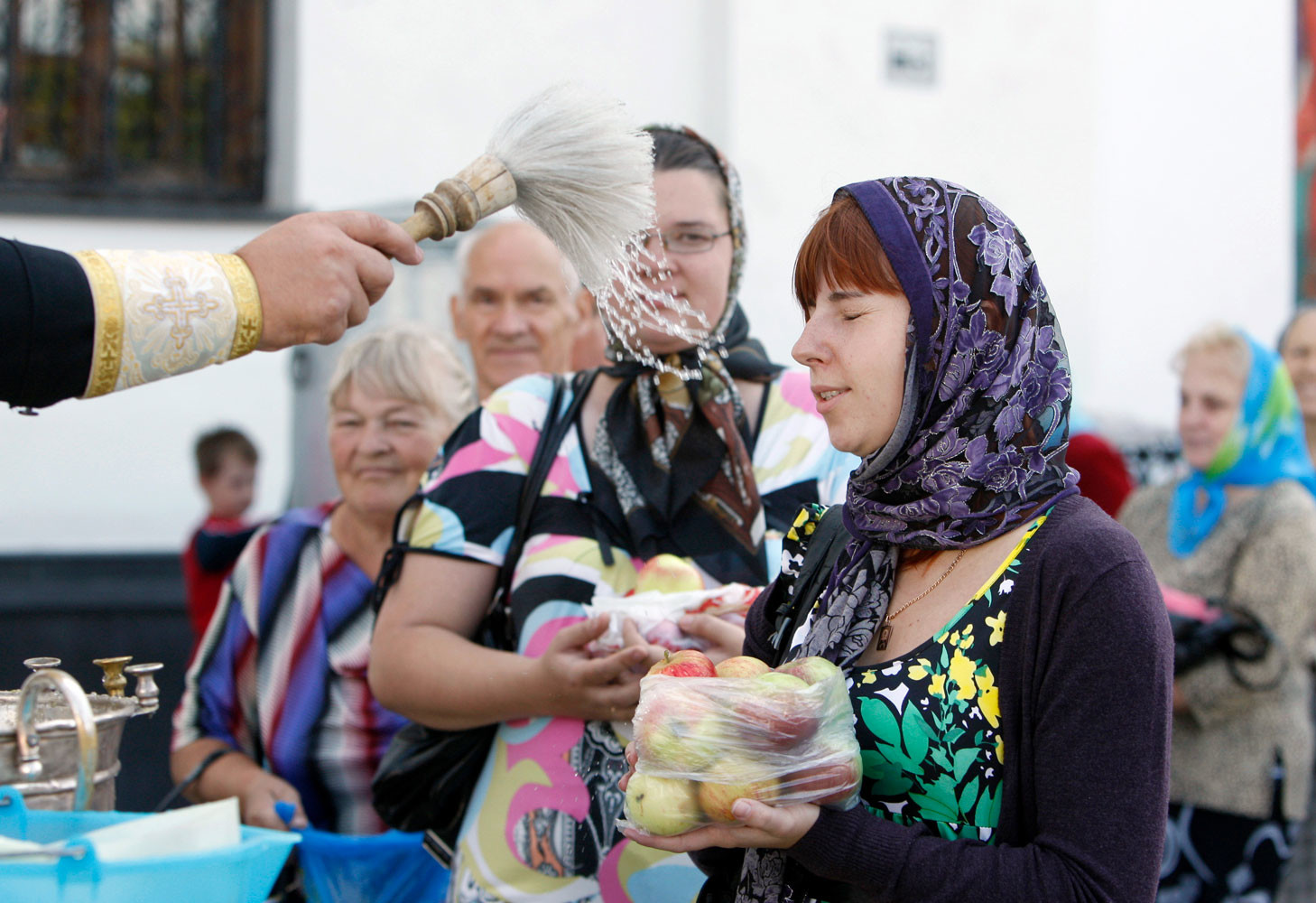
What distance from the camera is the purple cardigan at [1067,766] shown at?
4.73 ft

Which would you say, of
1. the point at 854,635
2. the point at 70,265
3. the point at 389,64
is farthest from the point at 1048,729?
the point at 389,64

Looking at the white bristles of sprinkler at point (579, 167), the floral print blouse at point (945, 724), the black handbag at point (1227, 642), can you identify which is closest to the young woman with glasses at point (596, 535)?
the white bristles of sprinkler at point (579, 167)

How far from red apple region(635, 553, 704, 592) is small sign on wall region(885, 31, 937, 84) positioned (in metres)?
4.70

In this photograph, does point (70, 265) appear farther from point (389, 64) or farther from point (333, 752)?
point (389, 64)

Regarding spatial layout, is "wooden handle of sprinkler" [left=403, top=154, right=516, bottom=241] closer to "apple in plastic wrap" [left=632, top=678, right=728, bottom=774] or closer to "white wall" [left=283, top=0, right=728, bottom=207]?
"apple in plastic wrap" [left=632, top=678, right=728, bottom=774]

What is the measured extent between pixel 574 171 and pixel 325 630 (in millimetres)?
1481

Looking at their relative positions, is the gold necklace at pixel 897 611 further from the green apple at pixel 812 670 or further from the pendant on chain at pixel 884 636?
the green apple at pixel 812 670

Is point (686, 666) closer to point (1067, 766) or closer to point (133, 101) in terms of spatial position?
point (1067, 766)

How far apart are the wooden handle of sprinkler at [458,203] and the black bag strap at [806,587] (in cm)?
67

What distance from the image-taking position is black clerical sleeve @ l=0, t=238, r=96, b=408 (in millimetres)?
1420

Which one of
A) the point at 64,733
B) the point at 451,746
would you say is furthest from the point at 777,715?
the point at 451,746

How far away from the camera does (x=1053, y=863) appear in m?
1.45

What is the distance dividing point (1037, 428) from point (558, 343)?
194 centimetres

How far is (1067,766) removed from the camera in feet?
4.77
